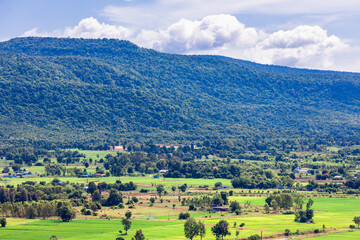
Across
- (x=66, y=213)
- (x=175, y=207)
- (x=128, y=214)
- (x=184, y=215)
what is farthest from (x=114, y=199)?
(x=184, y=215)

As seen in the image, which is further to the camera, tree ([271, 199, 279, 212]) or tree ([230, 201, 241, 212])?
tree ([271, 199, 279, 212])

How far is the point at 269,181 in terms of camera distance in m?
178

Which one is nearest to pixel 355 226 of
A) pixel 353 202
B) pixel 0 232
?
pixel 353 202

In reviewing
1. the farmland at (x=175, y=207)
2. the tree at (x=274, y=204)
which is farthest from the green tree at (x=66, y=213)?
the tree at (x=274, y=204)

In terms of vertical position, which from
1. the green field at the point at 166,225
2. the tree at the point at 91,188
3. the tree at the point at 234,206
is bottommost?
the green field at the point at 166,225

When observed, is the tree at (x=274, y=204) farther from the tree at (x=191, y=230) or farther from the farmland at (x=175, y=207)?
the tree at (x=191, y=230)

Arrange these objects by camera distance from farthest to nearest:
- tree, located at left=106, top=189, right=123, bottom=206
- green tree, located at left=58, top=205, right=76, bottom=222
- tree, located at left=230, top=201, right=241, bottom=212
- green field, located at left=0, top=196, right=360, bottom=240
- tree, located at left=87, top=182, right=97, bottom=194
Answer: tree, located at left=87, top=182, right=97, bottom=194, tree, located at left=106, top=189, right=123, bottom=206, tree, located at left=230, top=201, right=241, bottom=212, green tree, located at left=58, top=205, right=76, bottom=222, green field, located at left=0, top=196, right=360, bottom=240

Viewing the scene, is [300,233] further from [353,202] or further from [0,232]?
[0,232]

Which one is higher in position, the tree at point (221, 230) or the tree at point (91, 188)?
the tree at point (91, 188)

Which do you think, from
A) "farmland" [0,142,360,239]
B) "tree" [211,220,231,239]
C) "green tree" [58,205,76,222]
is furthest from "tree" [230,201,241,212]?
"green tree" [58,205,76,222]

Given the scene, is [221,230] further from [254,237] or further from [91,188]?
[91,188]

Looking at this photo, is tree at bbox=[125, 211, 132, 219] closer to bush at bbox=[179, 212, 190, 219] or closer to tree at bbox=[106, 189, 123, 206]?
bush at bbox=[179, 212, 190, 219]

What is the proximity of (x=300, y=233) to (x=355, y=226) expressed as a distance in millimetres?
13755

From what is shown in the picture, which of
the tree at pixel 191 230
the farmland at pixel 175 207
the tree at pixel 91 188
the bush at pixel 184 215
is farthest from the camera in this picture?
the tree at pixel 91 188
